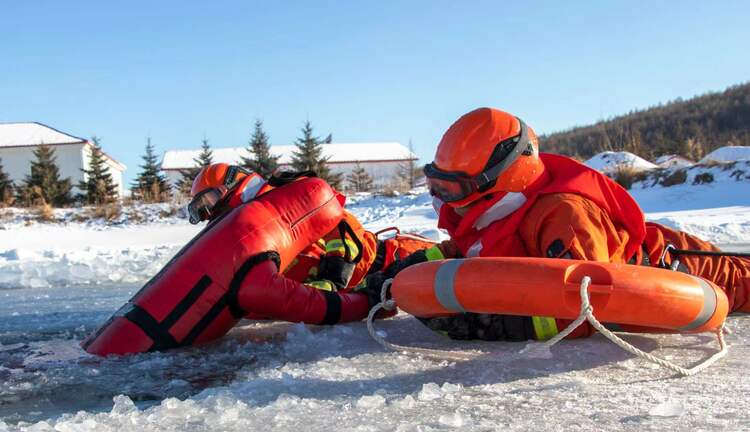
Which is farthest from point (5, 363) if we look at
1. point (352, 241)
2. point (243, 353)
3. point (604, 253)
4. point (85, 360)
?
point (604, 253)

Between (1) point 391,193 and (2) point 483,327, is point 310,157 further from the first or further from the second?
(2) point 483,327

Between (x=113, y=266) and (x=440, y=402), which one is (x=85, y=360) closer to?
(x=440, y=402)

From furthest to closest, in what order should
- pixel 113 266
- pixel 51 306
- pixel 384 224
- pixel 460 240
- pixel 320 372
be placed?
pixel 384 224
pixel 113 266
pixel 51 306
pixel 460 240
pixel 320 372

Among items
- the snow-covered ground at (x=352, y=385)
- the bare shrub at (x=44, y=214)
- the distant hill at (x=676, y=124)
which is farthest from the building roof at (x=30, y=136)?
the snow-covered ground at (x=352, y=385)

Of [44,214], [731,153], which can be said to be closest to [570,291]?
[44,214]

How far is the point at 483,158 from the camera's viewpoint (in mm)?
2654

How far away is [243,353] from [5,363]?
1.02 m

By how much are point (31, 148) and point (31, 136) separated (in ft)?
6.03

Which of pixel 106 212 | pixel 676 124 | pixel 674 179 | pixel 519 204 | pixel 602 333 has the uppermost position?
pixel 676 124

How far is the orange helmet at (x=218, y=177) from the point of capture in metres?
3.94

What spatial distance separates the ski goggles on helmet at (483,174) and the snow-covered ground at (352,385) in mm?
634

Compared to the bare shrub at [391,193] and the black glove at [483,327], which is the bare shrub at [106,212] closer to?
the bare shrub at [391,193]

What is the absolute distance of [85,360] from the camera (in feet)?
9.29

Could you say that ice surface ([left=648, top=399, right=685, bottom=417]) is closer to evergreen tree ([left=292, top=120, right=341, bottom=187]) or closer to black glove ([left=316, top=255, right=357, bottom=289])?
black glove ([left=316, top=255, right=357, bottom=289])
